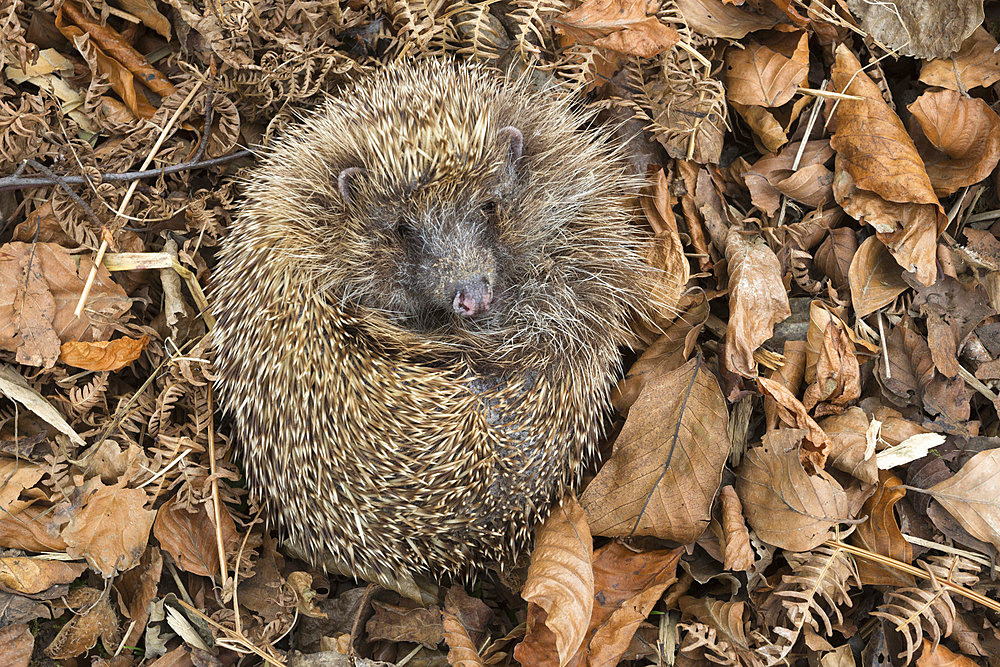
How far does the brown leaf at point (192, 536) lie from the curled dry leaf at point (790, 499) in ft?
8.49

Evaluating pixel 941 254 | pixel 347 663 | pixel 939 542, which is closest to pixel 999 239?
pixel 941 254

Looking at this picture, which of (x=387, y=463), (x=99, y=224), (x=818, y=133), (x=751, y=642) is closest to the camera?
(x=387, y=463)

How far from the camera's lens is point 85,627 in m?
3.62

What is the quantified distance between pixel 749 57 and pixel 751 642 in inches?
115

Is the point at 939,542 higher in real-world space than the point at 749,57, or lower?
lower

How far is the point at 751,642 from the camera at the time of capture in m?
3.54

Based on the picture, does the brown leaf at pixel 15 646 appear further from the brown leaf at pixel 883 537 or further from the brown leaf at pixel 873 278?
the brown leaf at pixel 873 278

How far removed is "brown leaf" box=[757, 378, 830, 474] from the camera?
139 inches

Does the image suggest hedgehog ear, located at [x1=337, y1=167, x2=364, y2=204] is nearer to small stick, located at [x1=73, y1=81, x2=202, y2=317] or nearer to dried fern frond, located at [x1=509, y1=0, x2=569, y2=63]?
small stick, located at [x1=73, y1=81, x2=202, y2=317]

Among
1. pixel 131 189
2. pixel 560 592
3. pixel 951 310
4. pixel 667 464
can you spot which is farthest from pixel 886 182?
pixel 131 189

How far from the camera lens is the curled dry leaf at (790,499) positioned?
3496 mm

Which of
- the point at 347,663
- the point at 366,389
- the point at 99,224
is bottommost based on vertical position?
the point at 347,663

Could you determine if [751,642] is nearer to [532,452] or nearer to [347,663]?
[532,452]

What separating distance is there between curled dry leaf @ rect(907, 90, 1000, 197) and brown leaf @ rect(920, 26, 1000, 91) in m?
0.09
